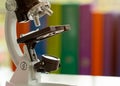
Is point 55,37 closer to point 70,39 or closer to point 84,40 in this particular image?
point 70,39

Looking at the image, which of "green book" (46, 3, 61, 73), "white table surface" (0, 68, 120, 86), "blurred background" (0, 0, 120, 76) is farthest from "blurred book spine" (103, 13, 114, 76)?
"white table surface" (0, 68, 120, 86)

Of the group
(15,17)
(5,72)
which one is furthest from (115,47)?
(15,17)

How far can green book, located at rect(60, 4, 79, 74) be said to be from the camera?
76.0 inches

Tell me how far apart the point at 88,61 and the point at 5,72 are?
0.74 meters

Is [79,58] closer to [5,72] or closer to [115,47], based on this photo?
[115,47]

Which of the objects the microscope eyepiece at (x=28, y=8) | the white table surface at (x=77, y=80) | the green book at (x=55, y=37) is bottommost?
the white table surface at (x=77, y=80)

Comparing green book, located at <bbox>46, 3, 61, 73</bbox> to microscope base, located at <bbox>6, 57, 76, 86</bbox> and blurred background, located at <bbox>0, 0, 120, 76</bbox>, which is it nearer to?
blurred background, located at <bbox>0, 0, 120, 76</bbox>

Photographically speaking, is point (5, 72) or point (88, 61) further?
point (88, 61)

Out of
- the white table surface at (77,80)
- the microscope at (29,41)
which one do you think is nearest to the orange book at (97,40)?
the white table surface at (77,80)

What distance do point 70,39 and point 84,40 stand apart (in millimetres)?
106

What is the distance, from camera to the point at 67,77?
1.31 m

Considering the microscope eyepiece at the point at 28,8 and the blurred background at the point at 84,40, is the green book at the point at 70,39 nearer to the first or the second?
the blurred background at the point at 84,40

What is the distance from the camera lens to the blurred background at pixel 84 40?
6.35 feet

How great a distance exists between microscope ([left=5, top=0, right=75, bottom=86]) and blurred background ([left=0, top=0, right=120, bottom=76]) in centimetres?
91
